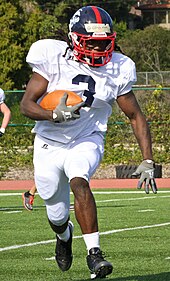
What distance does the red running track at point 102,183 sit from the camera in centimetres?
1791

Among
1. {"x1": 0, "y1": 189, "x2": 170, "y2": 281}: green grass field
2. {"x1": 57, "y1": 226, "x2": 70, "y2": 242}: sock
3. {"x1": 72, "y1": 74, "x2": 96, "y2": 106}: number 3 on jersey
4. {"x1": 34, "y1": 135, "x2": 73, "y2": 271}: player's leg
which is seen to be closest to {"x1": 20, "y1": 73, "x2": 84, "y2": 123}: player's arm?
{"x1": 72, "y1": 74, "x2": 96, "y2": 106}: number 3 on jersey

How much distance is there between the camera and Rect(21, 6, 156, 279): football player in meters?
6.29

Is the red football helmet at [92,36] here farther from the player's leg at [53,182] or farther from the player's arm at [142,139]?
the player's leg at [53,182]

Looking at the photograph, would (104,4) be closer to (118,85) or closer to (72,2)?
(72,2)

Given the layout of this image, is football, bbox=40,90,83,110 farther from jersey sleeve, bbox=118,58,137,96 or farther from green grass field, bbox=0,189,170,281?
green grass field, bbox=0,189,170,281

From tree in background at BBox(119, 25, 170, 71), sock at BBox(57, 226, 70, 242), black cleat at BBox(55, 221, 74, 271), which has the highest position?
sock at BBox(57, 226, 70, 242)

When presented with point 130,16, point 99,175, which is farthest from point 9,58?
point 130,16

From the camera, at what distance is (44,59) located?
6332mm

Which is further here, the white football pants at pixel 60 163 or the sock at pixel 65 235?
the sock at pixel 65 235

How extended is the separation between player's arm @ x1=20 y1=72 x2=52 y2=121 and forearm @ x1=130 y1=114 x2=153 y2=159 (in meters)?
0.68

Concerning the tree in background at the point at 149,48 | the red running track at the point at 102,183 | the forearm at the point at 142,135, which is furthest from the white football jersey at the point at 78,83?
the tree in background at the point at 149,48

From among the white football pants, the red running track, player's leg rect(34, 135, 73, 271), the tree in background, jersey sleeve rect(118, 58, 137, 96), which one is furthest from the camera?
the tree in background

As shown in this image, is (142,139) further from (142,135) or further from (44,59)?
(44,59)

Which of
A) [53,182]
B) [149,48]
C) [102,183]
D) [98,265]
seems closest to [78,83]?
[53,182]
